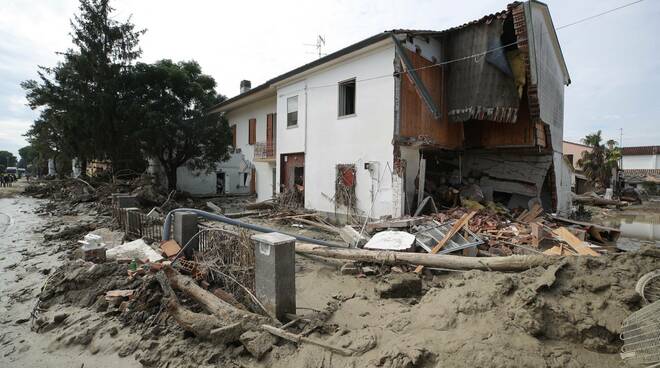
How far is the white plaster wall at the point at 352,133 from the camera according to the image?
10.8 m

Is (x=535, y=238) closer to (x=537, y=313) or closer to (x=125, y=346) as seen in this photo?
(x=537, y=313)

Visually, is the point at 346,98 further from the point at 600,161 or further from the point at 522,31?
the point at 600,161

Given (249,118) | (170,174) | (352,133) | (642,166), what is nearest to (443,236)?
(352,133)

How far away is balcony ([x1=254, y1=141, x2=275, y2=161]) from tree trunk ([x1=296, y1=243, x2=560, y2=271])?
35.8 feet

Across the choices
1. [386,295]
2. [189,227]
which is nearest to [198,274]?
[189,227]

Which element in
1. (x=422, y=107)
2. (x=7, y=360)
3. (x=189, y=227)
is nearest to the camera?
(x=7, y=360)

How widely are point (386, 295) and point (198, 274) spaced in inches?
137

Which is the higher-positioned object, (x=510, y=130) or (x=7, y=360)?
(x=510, y=130)

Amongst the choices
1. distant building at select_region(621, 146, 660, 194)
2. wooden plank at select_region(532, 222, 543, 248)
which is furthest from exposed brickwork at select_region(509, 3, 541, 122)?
distant building at select_region(621, 146, 660, 194)

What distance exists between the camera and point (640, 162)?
1746 inches

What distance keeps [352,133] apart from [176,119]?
36.6 feet

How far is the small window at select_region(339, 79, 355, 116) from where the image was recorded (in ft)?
41.2

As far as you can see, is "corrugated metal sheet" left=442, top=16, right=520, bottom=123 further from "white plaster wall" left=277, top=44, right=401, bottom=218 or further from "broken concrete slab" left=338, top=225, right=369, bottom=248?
"broken concrete slab" left=338, top=225, right=369, bottom=248

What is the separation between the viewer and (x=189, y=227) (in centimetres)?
655
